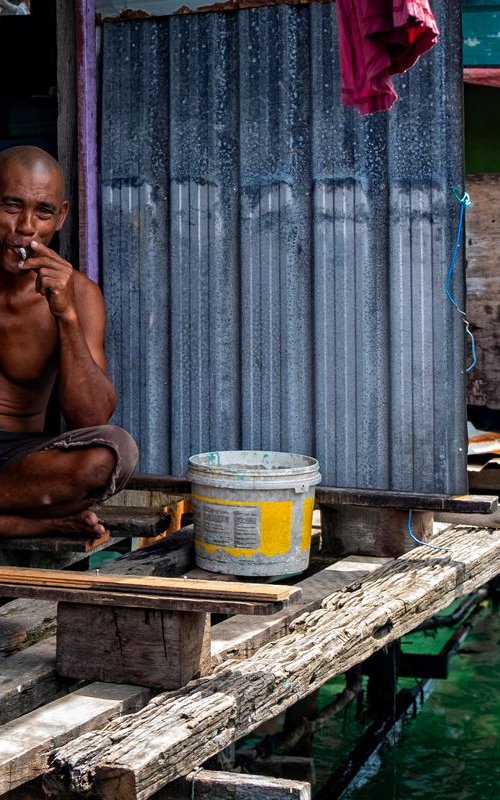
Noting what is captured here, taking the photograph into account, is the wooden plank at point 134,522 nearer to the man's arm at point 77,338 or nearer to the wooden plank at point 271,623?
the man's arm at point 77,338

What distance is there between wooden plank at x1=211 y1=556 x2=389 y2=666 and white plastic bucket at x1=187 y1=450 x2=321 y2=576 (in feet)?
0.55

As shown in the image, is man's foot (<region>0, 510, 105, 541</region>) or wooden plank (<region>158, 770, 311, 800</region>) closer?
wooden plank (<region>158, 770, 311, 800</region>)

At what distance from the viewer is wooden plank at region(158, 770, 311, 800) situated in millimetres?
2438

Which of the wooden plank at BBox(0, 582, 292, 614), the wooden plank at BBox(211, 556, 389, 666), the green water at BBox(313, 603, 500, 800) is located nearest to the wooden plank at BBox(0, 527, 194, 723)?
the wooden plank at BBox(0, 582, 292, 614)

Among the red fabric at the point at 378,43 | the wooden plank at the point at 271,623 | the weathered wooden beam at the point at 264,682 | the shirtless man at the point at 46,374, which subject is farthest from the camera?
the shirtless man at the point at 46,374

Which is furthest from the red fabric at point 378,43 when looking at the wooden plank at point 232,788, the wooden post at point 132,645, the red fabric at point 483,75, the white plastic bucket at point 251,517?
the wooden plank at point 232,788

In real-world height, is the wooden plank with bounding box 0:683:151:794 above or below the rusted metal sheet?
below

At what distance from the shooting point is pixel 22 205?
14.0ft

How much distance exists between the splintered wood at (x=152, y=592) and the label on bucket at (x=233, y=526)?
3.00 ft

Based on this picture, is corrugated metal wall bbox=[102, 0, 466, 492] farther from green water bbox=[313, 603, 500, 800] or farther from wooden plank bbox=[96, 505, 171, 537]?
green water bbox=[313, 603, 500, 800]

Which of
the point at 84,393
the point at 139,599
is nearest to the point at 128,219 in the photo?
the point at 84,393

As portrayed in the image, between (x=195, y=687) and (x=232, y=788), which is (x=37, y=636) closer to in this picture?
(x=195, y=687)

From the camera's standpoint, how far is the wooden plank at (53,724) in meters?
2.40

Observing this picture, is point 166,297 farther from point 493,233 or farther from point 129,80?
point 493,233
